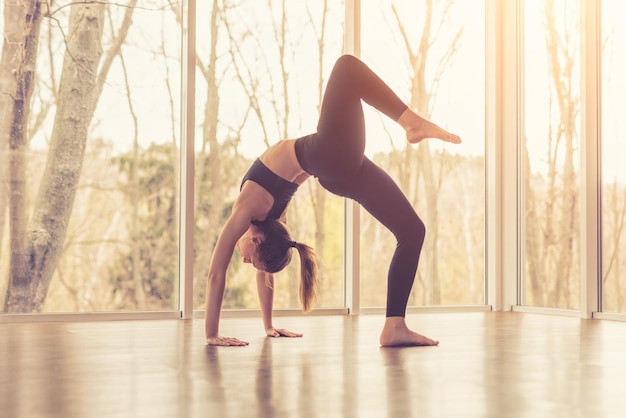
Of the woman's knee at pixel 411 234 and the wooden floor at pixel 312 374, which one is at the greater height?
the woman's knee at pixel 411 234

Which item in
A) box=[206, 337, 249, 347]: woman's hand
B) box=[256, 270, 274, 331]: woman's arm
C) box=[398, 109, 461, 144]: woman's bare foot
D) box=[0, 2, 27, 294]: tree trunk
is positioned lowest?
box=[206, 337, 249, 347]: woman's hand

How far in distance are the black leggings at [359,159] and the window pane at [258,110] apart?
2.02 meters

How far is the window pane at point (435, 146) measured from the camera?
5.71 m

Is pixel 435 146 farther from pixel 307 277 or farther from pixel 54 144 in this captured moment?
pixel 307 277

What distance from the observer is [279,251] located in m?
3.37

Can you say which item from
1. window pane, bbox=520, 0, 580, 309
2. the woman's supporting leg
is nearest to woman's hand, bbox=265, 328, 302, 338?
the woman's supporting leg

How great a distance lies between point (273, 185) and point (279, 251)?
27cm

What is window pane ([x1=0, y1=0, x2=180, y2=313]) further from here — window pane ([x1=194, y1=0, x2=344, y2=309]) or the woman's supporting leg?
the woman's supporting leg

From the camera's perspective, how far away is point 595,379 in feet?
7.47

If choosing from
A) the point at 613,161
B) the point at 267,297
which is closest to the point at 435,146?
the point at 613,161

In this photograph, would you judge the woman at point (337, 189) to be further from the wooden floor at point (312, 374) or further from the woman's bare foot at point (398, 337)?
the wooden floor at point (312, 374)

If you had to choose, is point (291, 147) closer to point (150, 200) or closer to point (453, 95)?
point (150, 200)

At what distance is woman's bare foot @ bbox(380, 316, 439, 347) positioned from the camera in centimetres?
324

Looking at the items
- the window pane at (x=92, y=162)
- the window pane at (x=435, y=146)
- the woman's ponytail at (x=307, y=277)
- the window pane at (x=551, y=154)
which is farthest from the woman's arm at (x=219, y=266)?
the window pane at (x=551, y=154)
